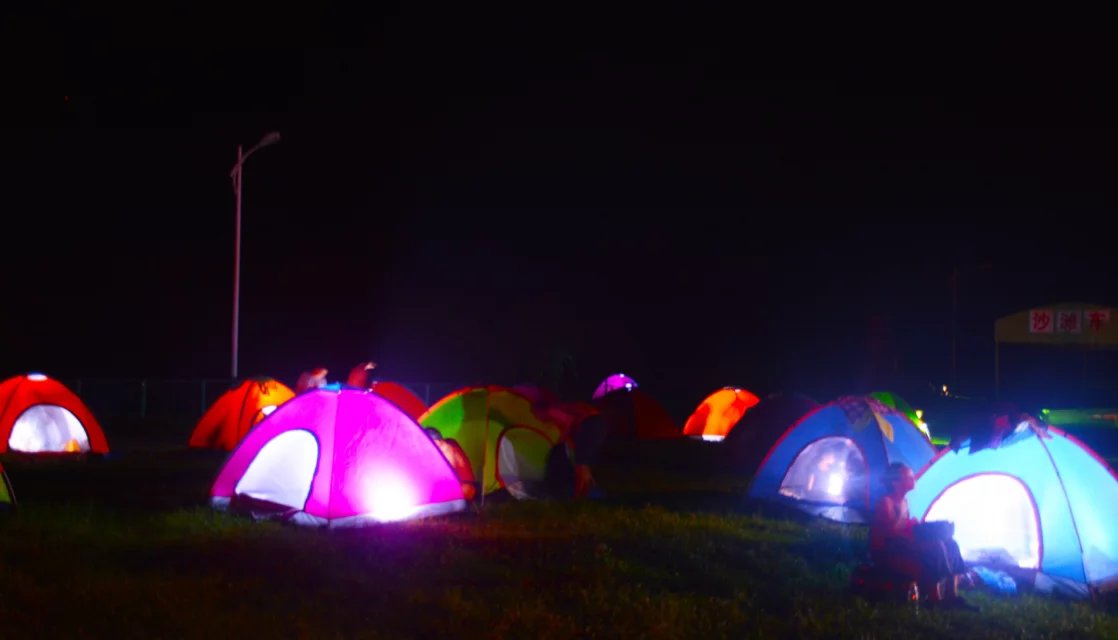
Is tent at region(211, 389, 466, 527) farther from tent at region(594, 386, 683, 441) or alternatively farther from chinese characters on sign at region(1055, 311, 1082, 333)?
chinese characters on sign at region(1055, 311, 1082, 333)

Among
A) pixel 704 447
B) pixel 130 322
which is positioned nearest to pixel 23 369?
pixel 130 322

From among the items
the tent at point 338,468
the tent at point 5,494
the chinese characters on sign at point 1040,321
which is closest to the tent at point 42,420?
the tent at point 5,494

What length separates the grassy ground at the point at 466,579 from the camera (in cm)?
725

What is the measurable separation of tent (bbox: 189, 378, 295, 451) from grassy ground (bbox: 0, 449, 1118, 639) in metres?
7.17

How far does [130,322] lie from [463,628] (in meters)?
49.2

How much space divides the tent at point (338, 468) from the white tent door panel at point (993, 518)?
530 cm

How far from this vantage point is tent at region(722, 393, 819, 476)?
1795cm

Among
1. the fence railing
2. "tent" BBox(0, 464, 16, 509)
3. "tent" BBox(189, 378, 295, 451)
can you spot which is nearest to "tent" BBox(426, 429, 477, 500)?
"tent" BBox(0, 464, 16, 509)

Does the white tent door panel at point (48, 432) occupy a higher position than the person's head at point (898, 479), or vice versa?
the person's head at point (898, 479)

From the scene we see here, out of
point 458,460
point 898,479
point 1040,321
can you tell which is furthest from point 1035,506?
point 1040,321

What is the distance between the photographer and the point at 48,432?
17859 mm

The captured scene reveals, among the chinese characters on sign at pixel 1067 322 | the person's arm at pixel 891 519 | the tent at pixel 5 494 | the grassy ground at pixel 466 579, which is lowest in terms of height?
the grassy ground at pixel 466 579

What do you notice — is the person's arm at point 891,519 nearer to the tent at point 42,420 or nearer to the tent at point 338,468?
the tent at point 338,468

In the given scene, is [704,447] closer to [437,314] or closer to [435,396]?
[435,396]
